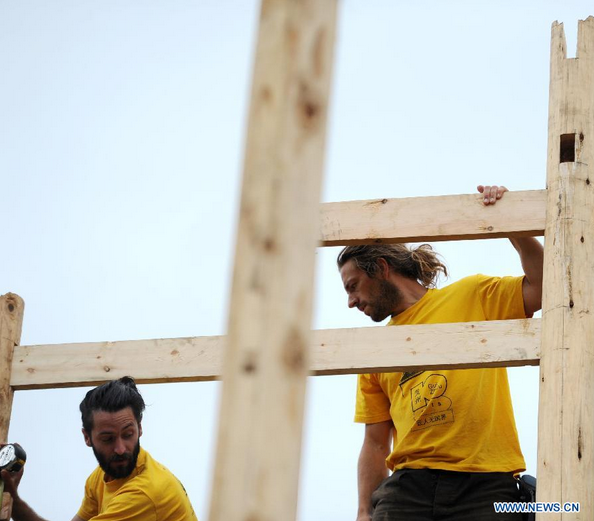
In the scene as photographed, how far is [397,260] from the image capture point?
4711mm

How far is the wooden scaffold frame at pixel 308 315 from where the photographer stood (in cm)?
179

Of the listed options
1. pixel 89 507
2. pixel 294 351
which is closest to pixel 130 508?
pixel 89 507

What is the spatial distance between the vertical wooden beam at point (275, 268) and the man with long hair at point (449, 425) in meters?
1.98

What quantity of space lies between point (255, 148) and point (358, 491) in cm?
294

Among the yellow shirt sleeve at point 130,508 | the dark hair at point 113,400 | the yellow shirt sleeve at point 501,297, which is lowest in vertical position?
→ the yellow shirt sleeve at point 130,508

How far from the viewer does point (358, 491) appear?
179 inches

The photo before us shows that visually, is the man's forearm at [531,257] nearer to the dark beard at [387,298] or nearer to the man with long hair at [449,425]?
the man with long hair at [449,425]

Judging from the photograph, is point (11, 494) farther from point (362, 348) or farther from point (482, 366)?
point (482, 366)

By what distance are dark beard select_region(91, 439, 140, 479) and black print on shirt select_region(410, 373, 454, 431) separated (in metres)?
1.53

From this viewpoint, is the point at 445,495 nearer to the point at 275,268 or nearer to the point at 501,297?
the point at 501,297

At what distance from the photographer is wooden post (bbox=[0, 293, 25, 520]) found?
14.6ft

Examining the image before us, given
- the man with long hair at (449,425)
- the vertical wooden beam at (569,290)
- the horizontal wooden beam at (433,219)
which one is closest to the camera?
the vertical wooden beam at (569,290)

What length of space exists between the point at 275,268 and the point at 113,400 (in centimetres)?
324

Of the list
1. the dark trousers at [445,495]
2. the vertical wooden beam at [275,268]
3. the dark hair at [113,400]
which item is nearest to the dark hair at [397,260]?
the dark trousers at [445,495]
